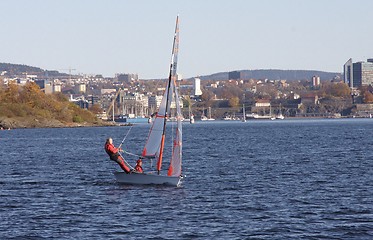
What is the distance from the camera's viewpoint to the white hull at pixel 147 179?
46.1m

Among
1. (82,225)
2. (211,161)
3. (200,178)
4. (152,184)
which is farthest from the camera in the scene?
(211,161)

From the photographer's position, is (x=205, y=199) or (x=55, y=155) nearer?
(x=205, y=199)

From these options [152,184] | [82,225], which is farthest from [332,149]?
[82,225]

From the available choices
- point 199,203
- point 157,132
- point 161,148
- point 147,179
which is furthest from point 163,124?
point 199,203

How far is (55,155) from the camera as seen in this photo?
7912 centimetres

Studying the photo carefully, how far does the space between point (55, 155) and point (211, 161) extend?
53.1ft

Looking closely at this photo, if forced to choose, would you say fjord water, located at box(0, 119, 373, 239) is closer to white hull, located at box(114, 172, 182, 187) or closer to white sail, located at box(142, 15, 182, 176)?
white hull, located at box(114, 172, 182, 187)

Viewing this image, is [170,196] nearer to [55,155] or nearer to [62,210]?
[62,210]

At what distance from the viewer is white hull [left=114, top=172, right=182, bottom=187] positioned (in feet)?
151

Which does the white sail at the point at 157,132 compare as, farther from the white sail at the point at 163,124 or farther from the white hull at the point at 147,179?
the white hull at the point at 147,179

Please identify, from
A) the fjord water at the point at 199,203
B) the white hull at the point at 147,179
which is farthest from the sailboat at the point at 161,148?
the fjord water at the point at 199,203

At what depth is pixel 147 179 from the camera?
46.5 meters

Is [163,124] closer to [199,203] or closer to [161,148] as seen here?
[161,148]

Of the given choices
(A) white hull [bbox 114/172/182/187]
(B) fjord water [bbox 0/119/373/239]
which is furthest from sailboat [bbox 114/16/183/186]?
(B) fjord water [bbox 0/119/373/239]
